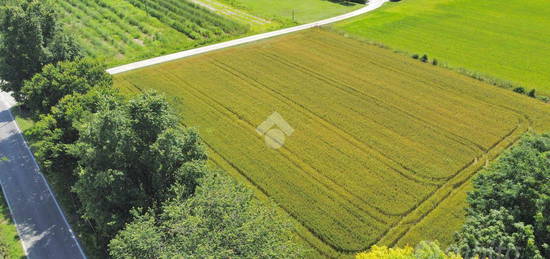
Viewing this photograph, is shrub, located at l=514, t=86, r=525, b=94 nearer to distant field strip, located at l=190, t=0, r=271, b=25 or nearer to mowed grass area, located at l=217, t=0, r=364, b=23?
mowed grass area, located at l=217, t=0, r=364, b=23

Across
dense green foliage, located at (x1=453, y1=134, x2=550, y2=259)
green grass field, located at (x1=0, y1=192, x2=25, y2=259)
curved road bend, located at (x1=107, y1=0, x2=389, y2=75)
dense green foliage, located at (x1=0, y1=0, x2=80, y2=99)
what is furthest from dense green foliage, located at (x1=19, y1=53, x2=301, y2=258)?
curved road bend, located at (x1=107, y1=0, x2=389, y2=75)

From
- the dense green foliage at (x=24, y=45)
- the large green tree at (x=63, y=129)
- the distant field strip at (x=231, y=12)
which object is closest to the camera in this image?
the large green tree at (x=63, y=129)

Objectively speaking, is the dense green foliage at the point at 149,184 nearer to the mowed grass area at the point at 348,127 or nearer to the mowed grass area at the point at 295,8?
the mowed grass area at the point at 348,127

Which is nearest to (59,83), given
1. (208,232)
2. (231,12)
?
(208,232)

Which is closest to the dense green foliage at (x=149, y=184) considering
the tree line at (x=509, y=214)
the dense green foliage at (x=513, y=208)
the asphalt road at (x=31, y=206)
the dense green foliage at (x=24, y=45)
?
the asphalt road at (x=31, y=206)

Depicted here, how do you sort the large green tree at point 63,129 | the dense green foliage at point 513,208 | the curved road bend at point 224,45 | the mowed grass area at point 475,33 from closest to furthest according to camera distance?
the dense green foliage at point 513,208
the large green tree at point 63,129
the curved road bend at point 224,45
the mowed grass area at point 475,33

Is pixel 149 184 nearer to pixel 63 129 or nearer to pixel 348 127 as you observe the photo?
pixel 63 129
